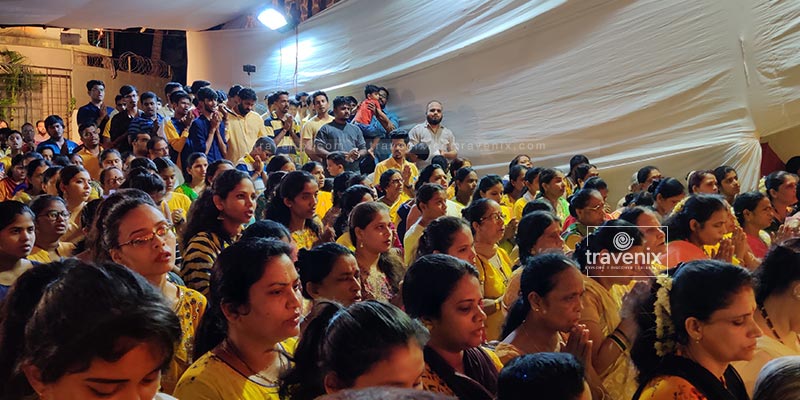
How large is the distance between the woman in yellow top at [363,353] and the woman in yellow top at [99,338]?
433 mm

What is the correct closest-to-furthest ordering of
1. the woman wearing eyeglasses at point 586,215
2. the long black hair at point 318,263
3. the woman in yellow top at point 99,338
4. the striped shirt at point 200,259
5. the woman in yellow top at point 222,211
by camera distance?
the woman in yellow top at point 99,338 < the long black hair at point 318,263 < the striped shirt at point 200,259 < the woman in yellow top at point 222,211 < the woman wearing eyeglasses at point 586,215

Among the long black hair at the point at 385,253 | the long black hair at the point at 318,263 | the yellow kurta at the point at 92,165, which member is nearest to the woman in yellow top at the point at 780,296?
the long black hair at the point at 318,263

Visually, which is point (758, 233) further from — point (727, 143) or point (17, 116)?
point (17, 116)

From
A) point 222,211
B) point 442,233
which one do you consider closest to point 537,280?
point 442,233

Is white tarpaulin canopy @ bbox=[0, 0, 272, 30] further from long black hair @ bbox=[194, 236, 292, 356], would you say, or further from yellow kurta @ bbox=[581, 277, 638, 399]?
yellow kurta @ bbox=[581, 277, 638, 399]

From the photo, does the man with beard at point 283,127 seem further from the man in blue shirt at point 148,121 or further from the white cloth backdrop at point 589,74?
the white cloth backdrop at point 589,74

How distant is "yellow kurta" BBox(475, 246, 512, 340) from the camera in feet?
11.7

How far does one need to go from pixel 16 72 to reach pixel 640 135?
11266 mm

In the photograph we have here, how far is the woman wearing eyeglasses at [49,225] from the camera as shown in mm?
3807

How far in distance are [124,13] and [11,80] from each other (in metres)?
5.26

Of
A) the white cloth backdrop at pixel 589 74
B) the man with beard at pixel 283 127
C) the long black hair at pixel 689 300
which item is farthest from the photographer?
the man with beard at pixel 283 127

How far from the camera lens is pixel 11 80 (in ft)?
44.1

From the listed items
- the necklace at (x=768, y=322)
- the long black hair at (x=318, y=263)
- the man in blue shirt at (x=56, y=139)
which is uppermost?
the man in blue shirt at (x=56, y=139)

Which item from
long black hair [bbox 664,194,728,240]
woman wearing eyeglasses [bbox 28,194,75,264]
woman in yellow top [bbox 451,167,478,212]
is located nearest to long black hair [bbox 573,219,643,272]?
long black hair [bbox 664,194,728,240]
